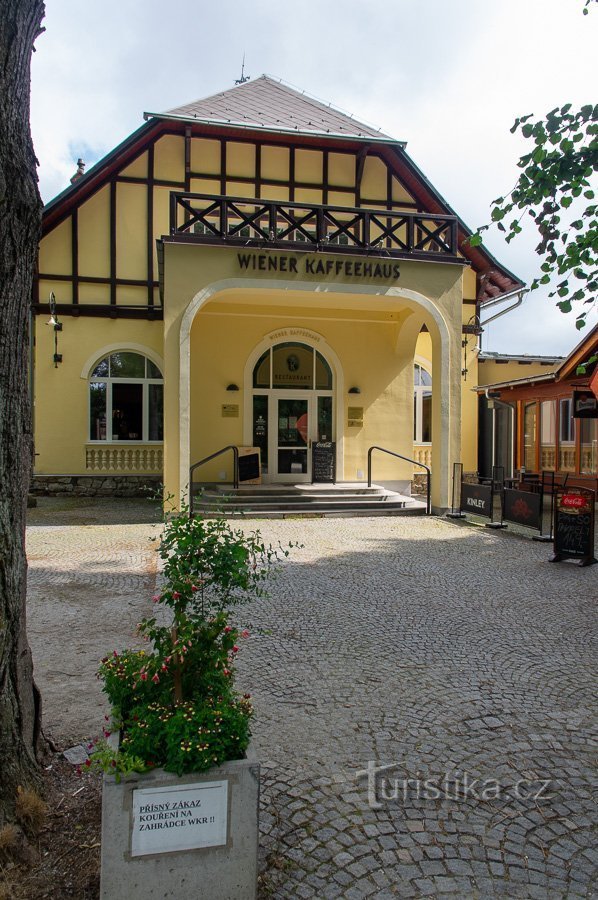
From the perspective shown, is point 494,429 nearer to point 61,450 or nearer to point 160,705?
point 61,450

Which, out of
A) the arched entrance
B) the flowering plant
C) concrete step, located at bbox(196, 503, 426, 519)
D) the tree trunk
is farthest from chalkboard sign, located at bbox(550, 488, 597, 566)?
the tree trunk

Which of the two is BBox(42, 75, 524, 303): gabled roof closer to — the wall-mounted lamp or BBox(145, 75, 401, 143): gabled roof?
BBox(145, 75, 401, 143): gabled roof

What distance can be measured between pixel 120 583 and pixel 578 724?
492cm

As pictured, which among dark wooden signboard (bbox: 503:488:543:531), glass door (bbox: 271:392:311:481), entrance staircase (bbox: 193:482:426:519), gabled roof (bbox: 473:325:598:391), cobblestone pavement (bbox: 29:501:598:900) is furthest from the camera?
glass door (bbox: 271:392:311:481)

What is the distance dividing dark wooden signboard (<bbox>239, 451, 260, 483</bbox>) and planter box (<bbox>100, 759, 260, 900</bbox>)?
11261mm

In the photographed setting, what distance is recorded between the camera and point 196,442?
45.5ft

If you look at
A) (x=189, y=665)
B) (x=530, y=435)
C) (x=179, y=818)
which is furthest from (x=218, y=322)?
(x=179, y=818)

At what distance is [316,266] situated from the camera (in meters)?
11.8

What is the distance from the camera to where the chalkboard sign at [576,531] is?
8.15 m

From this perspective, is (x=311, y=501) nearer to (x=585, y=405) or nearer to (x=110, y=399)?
(x=585, y=405)

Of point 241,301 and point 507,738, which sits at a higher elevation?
point 241,301

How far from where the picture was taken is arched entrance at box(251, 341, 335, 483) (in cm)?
1427

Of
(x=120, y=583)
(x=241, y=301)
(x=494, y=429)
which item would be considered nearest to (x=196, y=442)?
(x=241, y=301)

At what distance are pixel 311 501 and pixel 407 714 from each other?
8.67m
